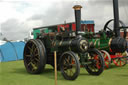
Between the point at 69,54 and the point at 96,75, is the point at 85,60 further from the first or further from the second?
the point at 69,54

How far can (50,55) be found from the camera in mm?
6508

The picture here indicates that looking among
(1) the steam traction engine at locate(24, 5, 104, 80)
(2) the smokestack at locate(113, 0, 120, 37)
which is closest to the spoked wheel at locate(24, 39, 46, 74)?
(1) the steam traction engine at locate(24, 5, 104, 80)

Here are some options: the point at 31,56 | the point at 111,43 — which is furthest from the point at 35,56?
the point at 111,43

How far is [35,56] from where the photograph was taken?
6.43 m

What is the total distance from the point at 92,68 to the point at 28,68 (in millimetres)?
2366

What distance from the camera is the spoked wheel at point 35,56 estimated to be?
6086 millimetres

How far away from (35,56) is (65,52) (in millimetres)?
1596

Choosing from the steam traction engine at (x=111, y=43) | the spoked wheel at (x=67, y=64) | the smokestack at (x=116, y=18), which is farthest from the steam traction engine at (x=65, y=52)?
the smokestack at (x=116, y=18)

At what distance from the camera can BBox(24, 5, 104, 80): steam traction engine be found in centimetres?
538

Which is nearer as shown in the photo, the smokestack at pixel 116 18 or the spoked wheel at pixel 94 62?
the spoked wheel at pixel 94 62

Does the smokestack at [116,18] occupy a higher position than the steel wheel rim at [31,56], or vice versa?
the smokestack at [116,18]

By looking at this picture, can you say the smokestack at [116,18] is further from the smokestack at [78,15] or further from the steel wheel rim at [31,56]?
the steel wheel rim at [31,56]

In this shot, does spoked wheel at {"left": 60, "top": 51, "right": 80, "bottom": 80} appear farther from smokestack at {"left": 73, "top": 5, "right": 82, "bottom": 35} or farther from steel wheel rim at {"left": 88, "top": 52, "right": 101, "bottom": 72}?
smokestack at {"left": 73, "top": 5, "right": 82, "bottom": 35}

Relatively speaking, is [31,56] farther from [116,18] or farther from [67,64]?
[116,18]
